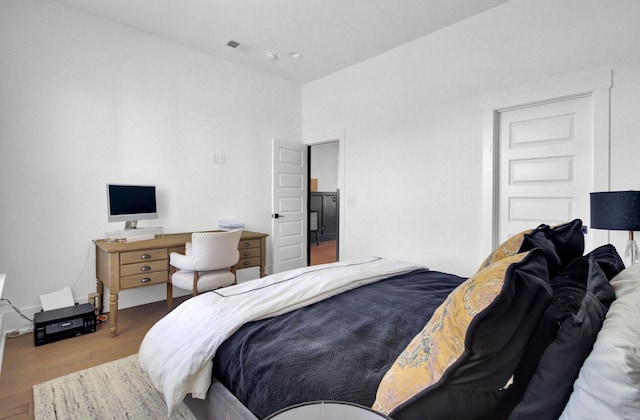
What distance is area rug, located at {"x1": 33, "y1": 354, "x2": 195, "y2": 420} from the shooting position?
172 centimetres

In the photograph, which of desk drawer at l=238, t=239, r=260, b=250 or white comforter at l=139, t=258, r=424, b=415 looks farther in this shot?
desk drawer at l=238, t=239, r=260, b=250

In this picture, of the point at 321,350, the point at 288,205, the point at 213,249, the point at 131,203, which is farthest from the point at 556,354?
the point at 288,205

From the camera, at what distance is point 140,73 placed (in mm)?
3492

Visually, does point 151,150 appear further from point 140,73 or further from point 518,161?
point 518,161

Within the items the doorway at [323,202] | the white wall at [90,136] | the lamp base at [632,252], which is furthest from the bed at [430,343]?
the doorway at [323,202]

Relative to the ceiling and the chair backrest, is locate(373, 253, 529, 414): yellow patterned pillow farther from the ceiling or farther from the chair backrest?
the ceiling

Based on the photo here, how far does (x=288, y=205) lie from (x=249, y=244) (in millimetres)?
1224

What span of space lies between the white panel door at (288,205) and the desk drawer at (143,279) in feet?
5.82

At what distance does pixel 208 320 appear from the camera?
4.81 feet

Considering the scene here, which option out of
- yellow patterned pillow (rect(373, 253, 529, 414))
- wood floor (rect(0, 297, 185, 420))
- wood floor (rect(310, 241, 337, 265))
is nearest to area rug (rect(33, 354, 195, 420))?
wood floor (rect(0, 297, 185, 420))

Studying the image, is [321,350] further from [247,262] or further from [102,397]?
[247,262]

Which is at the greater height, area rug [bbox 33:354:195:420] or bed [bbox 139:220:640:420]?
bed [bbox 139:220:640:420]

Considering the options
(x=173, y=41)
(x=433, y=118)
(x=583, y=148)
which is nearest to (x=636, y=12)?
(x=583, y=148)

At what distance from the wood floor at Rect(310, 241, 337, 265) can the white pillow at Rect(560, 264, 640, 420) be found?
17.1ft
